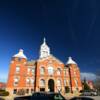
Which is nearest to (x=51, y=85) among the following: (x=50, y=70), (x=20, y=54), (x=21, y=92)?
(x=50, y=70)

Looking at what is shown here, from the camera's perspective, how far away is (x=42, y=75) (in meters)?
56.4

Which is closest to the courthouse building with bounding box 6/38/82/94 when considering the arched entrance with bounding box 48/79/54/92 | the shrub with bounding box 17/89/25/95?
the arched entrance with bounding box 48/79/54/92

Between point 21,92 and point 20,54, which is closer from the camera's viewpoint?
point 21,92

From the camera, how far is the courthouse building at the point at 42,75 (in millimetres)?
54353

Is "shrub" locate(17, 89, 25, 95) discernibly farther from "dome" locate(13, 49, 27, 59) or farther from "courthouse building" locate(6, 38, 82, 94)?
"dome" locate(13, 49, 27, 59)

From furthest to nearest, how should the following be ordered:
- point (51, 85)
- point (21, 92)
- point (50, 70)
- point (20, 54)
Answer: point (20, 54) → point (51, 85) → point (50, 70) → point (21, 92)

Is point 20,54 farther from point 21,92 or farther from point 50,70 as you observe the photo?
point 21,92

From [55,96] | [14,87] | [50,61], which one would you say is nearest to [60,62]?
[50,61]

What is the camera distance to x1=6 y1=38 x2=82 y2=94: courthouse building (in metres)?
54.4

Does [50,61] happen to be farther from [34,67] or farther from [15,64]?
[15,64]

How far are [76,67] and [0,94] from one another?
33.7 m

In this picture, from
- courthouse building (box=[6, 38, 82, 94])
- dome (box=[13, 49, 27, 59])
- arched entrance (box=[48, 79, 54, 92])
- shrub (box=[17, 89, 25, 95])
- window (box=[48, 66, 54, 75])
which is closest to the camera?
shrub (box=[17, 89, 25, 95])

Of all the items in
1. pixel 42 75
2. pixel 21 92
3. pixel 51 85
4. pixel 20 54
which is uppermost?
pixel 20 54

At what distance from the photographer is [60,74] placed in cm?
5884
